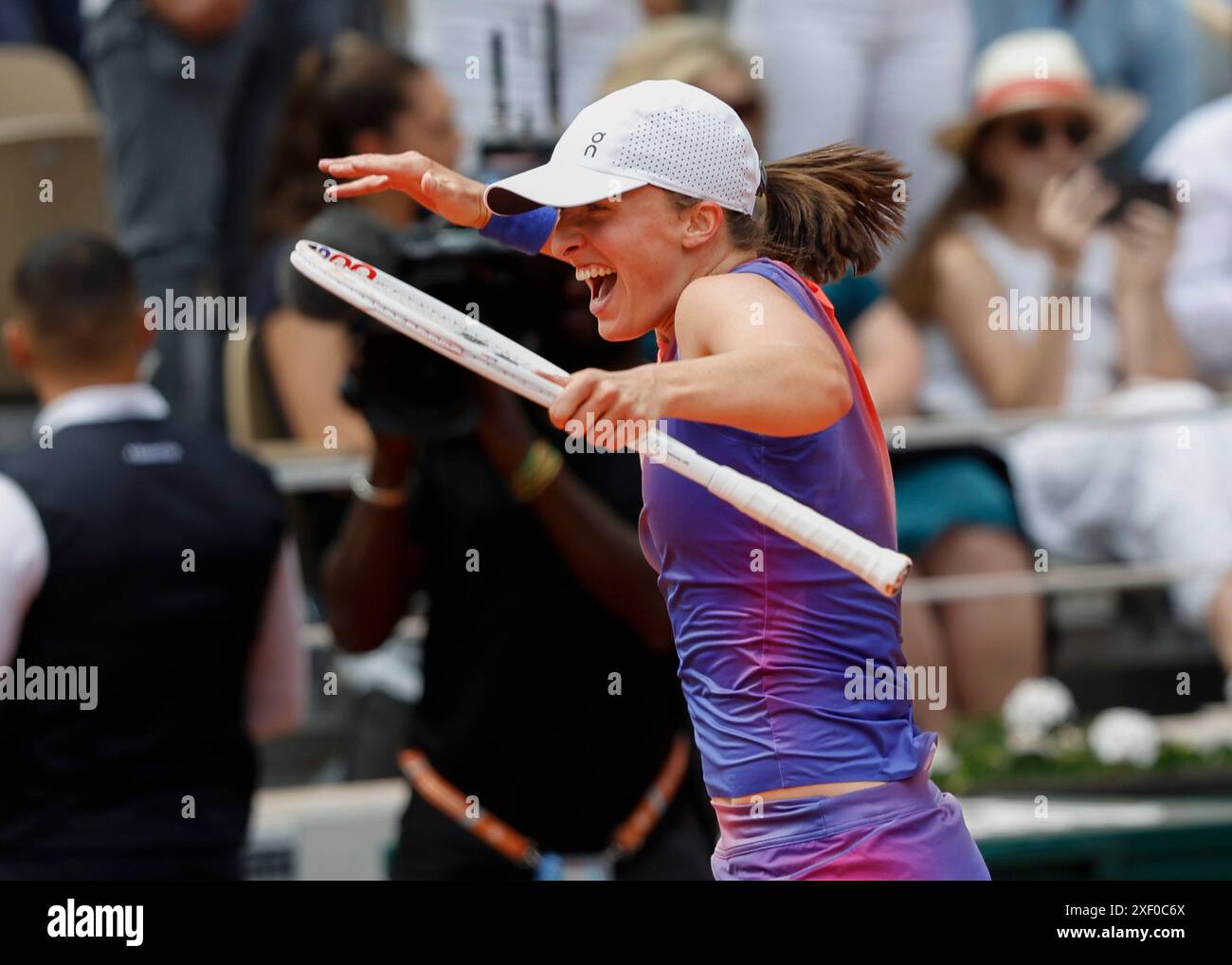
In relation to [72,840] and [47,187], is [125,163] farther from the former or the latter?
[72,840]

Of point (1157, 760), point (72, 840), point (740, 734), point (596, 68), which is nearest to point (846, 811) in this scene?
point (740, 734)

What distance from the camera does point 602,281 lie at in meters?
1.84

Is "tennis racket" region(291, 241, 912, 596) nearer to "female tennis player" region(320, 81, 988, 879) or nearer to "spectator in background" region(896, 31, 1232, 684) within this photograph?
"female tennis player" region(320, 81, 988, 879)

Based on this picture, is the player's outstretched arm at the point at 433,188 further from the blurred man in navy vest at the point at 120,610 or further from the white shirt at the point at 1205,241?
the white shirt at the point at 1205,241

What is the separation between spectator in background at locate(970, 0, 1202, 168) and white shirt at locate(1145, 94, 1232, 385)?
0.22 m

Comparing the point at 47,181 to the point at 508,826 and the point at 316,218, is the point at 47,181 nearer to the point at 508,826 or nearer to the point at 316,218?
the point at 316,218

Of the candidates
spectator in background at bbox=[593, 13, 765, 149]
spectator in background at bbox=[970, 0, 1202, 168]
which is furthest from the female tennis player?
spectator in background at bbox=[970, 0, 1202, 168]

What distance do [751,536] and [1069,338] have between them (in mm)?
2911

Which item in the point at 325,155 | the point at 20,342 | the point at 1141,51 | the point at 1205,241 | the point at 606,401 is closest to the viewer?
the point at 606,401

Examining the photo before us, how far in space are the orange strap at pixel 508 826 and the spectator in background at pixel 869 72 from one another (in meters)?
1.77

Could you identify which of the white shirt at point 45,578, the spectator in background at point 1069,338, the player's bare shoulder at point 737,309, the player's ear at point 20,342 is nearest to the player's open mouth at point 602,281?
the player's bare shoulder at point 737,309

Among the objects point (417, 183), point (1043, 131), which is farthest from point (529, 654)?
point (1043, 131)

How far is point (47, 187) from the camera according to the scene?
4605mm

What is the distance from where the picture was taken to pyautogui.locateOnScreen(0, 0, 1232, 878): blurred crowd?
9.73 ft
